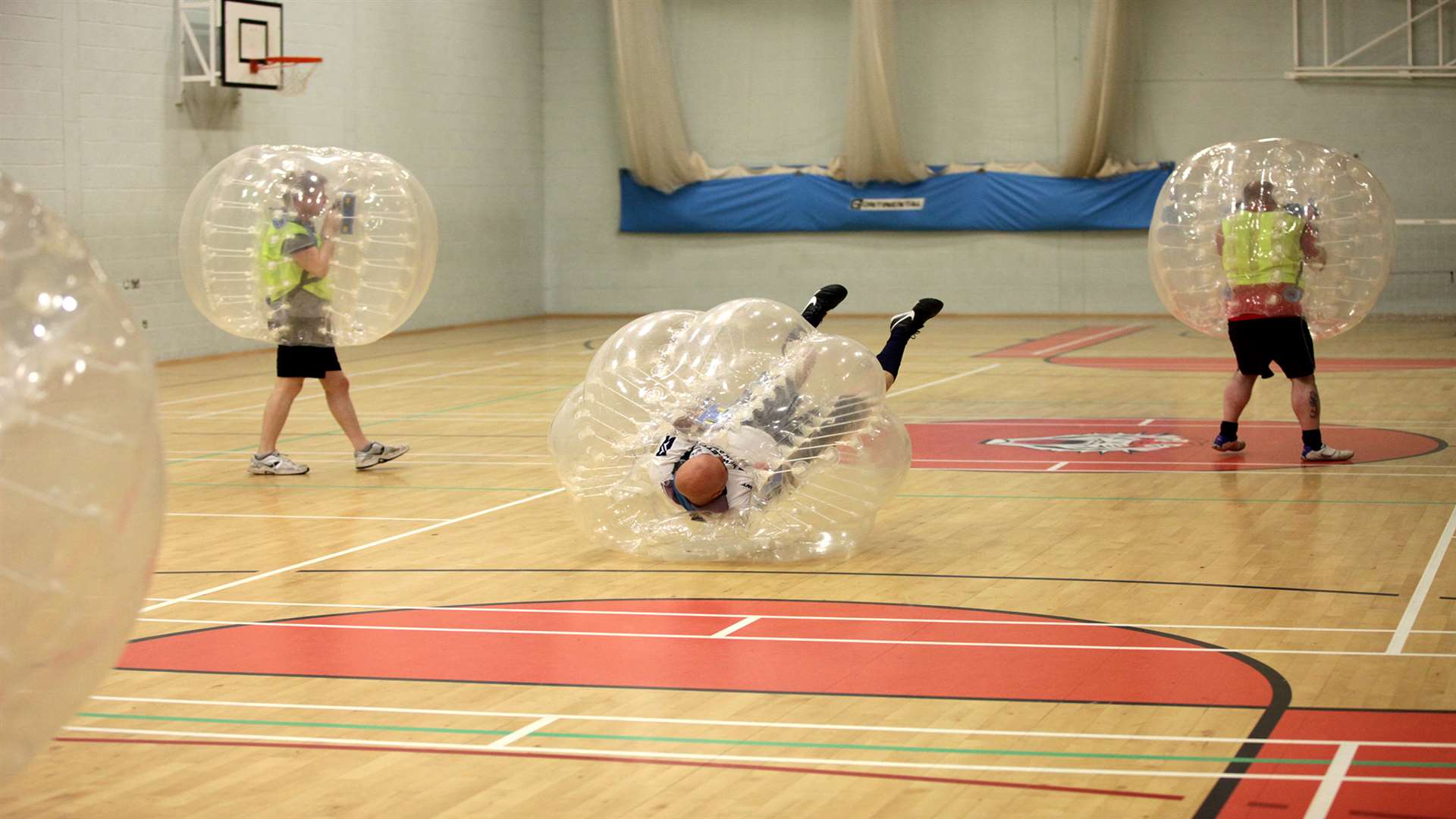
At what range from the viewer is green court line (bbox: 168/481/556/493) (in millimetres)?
8906

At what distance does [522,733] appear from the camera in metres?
4.57

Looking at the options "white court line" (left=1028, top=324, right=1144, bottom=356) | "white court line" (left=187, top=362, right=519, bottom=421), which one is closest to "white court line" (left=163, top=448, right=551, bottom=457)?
"white court line" (left=187, top=362, right=519, bottom=421)

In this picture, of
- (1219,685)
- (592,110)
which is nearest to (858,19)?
(592,110)

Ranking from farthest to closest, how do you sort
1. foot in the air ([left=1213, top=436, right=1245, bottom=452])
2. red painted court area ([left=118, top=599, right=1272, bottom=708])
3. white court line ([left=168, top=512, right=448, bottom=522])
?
foot in the air ([left=1213, top=436, right=1245, bottom=452]) < white court line ([left=168, top=512, right=448, bottom=522]) < red painted court area ([left=118, top=599, right=1272, bottom=708])

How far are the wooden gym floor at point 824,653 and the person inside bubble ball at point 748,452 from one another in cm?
35

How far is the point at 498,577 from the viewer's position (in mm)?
6652

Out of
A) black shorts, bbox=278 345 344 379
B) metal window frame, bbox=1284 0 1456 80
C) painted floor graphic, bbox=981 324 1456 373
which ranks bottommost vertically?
painted floor graphic, bbox=981 324 1456 373

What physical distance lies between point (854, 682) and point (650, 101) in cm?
1875

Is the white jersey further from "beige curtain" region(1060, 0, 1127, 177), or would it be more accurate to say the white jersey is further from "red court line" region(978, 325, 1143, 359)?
"beige curtain" region(1060, 0, 1127, 177)

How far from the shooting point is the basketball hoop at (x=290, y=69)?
16969mm

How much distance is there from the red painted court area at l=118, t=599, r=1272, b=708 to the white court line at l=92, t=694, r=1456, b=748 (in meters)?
0.32

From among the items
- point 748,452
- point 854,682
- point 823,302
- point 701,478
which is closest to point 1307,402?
point 823,302

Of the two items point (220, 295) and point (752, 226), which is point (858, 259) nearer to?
point (752, 226)

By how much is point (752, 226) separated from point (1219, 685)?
19067mm
